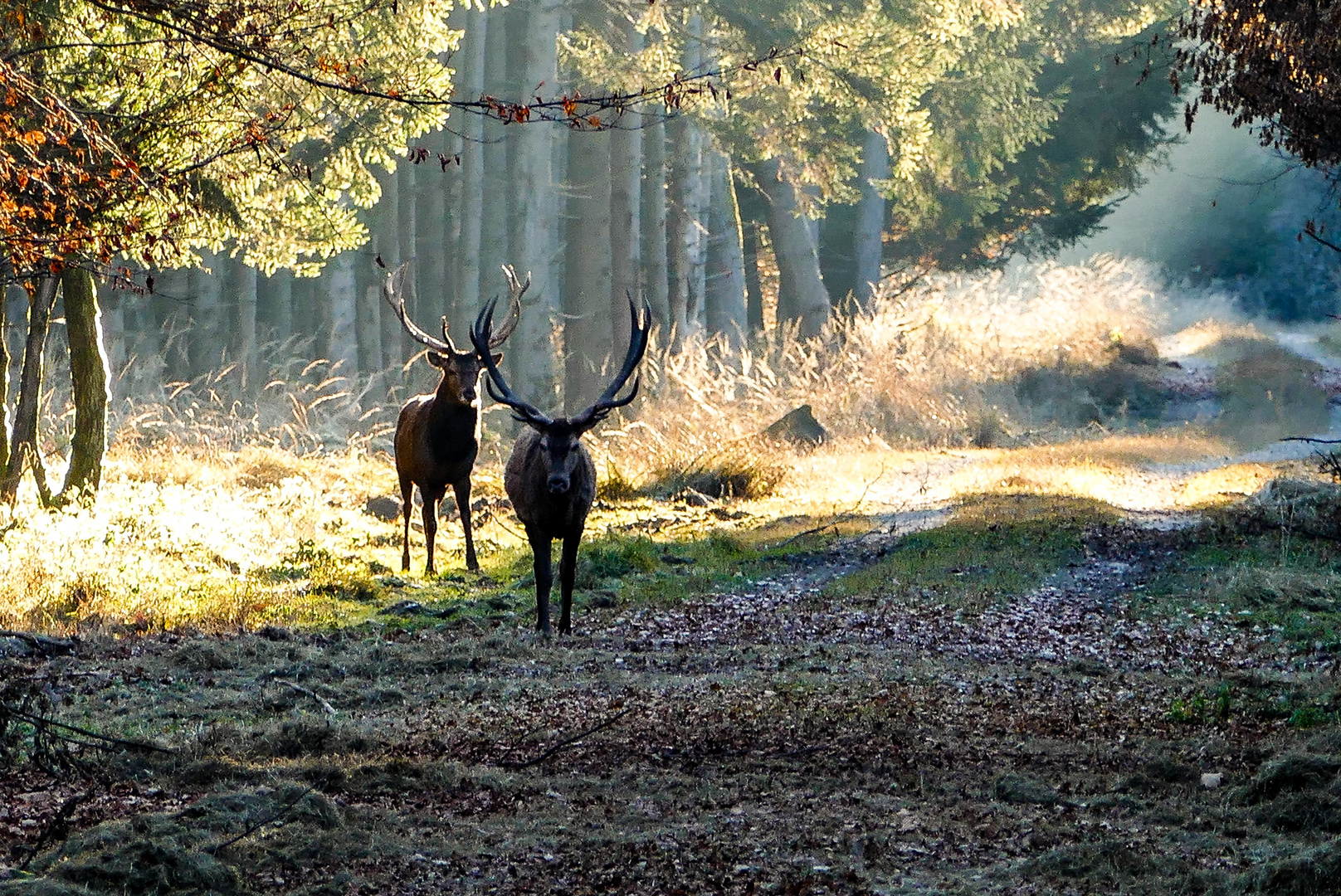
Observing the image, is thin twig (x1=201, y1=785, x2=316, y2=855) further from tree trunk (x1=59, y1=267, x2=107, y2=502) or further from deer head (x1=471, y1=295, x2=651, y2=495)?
tree trunk (x1=59, y1=267, x2=107, y2=502)

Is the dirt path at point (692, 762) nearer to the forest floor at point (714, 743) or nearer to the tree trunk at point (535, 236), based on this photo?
the forest floor at point (714, 743)

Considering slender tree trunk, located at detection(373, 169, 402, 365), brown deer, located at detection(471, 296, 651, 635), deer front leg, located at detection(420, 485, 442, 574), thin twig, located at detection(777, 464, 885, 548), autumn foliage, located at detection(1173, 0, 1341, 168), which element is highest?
slender tree trunk, located at detection(373, 169, 402, 365)

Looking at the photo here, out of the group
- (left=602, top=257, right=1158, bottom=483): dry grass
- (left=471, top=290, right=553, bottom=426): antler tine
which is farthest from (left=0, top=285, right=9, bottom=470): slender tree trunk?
(left=602, top=257, right=1158, bottom=483): dry grass

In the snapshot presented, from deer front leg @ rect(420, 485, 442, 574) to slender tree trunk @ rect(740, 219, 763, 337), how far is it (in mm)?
24370

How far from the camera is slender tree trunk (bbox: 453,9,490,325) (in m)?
29.7

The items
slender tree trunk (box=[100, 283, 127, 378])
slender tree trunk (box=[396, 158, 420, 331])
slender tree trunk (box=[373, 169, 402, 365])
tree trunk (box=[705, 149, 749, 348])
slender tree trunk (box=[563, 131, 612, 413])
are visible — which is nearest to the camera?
slender tree trunk (box=[100, 283, 127, 378])

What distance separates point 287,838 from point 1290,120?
7129 millimetres

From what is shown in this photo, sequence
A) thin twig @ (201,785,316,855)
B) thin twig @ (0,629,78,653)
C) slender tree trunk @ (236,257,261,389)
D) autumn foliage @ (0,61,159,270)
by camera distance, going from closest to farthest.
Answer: thin twig @ (201,785,316,855) < autumn foliage @ (0,61,159,270) < thin twig @ (0,629,78,653) < slender tree trunk @ (236,257,261,389)

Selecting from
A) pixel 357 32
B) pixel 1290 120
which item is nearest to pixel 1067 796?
pixel 1290 120

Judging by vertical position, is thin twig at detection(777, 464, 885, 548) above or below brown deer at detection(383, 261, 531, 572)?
below

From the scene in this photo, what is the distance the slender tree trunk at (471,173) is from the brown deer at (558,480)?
1760cm

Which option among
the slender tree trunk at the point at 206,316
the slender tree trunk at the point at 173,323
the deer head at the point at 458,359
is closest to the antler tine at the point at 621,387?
the deer head at the point at 458,359

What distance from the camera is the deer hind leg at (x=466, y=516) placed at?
15109 millimetres

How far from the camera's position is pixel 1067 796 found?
707 centimetres
